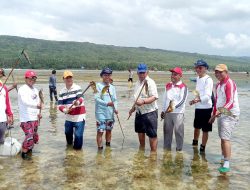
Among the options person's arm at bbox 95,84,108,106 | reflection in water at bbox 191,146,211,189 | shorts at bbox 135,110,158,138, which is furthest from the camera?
person's arm at bbox 95,84,108,106

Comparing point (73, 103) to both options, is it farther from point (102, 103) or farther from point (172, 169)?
point (172, 169)

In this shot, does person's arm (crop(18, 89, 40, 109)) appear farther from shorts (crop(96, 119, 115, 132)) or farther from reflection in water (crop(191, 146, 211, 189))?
reflection in water (crop(191, 146, 211, 189))

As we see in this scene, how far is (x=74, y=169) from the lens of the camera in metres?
7.46

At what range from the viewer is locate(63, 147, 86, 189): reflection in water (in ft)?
21.5

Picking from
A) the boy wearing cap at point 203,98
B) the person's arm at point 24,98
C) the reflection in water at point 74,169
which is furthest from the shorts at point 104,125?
the boy wearing cap at point 203,98

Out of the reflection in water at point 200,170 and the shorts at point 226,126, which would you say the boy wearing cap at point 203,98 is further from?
the shorts at point 226,126

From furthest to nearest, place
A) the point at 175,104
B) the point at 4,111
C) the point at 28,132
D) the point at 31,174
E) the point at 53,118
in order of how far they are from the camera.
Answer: the point at 53,118 → the point at 175,104 → the point at 28,132 → the point at 4,111 → the point at 31,174

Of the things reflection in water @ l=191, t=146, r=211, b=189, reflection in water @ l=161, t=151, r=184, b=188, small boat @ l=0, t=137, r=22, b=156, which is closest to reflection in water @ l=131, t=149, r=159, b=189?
reflection in water @ l=161, t=151, r=184, b=188

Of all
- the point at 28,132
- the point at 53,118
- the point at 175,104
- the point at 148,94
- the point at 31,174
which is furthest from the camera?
the point at 53,118

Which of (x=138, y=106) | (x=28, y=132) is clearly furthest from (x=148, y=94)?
(x=28, y=132)

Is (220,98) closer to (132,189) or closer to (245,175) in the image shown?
(245,175)

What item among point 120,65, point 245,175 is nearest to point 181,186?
point 245,175

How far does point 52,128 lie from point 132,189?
255 inches

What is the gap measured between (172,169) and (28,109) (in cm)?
361
